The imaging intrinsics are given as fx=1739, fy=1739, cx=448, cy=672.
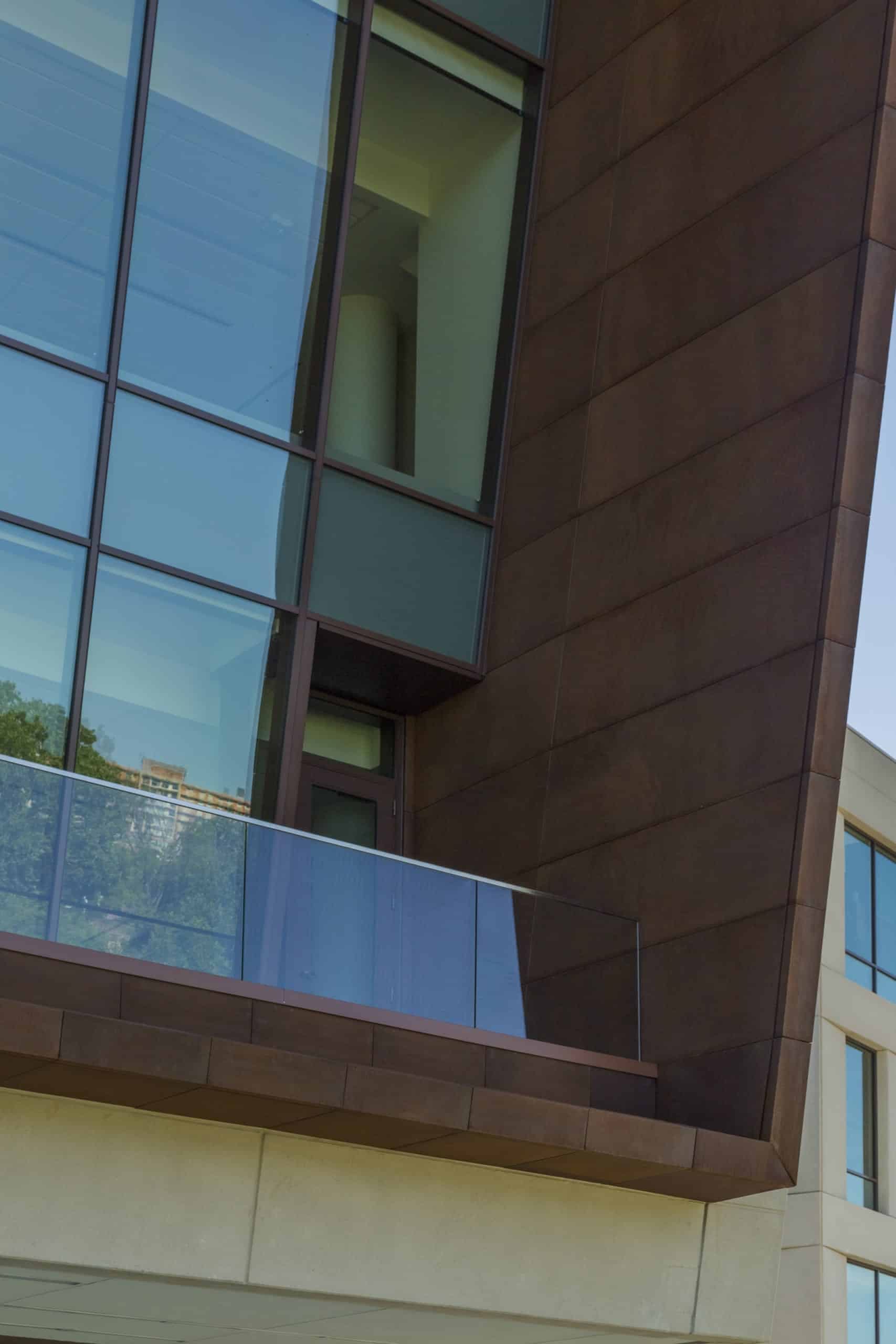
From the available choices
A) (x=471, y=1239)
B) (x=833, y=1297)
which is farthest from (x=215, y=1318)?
(x=833, y=1297)

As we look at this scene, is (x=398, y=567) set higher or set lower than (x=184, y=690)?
higher

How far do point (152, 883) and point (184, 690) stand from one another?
3.37 metres

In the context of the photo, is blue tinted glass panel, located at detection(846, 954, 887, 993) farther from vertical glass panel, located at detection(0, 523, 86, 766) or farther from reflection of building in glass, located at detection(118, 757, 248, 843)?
vertical glass panel, located at detection(0, 523, 86, 766)

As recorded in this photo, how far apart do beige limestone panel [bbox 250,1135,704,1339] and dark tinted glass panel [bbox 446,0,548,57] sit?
11.4 meters

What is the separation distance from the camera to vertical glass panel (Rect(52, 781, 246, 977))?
1148 centimetres

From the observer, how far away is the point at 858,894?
28.2 m

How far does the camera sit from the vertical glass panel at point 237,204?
15.4m

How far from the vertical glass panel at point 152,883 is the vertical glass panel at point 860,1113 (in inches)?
667

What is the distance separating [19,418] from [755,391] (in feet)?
19.9

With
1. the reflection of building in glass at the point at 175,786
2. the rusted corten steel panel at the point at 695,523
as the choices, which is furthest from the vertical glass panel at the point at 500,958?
the reflection of building in glass at the point at 175,786

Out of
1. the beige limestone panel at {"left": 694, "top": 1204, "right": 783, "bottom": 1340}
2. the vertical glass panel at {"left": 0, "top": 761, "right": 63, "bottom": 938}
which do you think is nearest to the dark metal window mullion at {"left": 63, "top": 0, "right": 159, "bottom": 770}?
the vertical glass panel at {"left": 0, "top": 761, "right": 63, "bottom": 938}

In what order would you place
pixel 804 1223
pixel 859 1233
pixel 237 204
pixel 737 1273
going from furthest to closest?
pixel 859 1233 < pixel 804 1223 < pixel 237 204 < pixel 737 1273

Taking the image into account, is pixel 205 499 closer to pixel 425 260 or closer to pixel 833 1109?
pixel 425 260

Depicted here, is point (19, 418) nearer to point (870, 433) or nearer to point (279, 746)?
point (279, 746)
